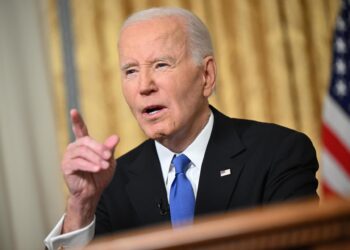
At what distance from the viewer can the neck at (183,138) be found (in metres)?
2.03

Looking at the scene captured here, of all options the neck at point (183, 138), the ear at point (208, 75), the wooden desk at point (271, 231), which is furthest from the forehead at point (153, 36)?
the wooden desk at point (271, 231)

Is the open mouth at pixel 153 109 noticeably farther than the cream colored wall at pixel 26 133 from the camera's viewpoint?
No

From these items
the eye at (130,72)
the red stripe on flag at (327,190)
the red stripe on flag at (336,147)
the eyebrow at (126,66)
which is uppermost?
the eyebrow at (126,66)

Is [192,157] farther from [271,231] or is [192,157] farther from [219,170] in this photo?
[271,231]

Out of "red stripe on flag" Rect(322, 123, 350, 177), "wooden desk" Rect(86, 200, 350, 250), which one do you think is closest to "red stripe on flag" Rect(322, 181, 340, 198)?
"red stripe on flag" Rect(322, 123, 350, 177)

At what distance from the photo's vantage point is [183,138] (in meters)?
2.04

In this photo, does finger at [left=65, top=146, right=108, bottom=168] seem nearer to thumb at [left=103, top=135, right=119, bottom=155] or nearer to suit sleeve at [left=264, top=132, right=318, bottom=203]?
thumb at [left=103, top=135, right=119, bottom=155]

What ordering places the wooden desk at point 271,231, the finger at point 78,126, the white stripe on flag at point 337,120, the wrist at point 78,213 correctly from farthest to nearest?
1. the white stripe on flag at point 337,120
2. the wrist at point 78,213
3. the finger at point 78,126
4. the wooden desk at point 271,231

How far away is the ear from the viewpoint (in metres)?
2.12

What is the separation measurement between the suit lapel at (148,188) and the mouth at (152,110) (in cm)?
23

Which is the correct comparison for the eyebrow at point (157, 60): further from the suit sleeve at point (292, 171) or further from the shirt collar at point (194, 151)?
the suit sleeve at point (292, 171)

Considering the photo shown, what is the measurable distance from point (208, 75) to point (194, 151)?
29cm

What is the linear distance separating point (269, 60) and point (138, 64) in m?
1.99

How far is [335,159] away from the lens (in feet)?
7.79
